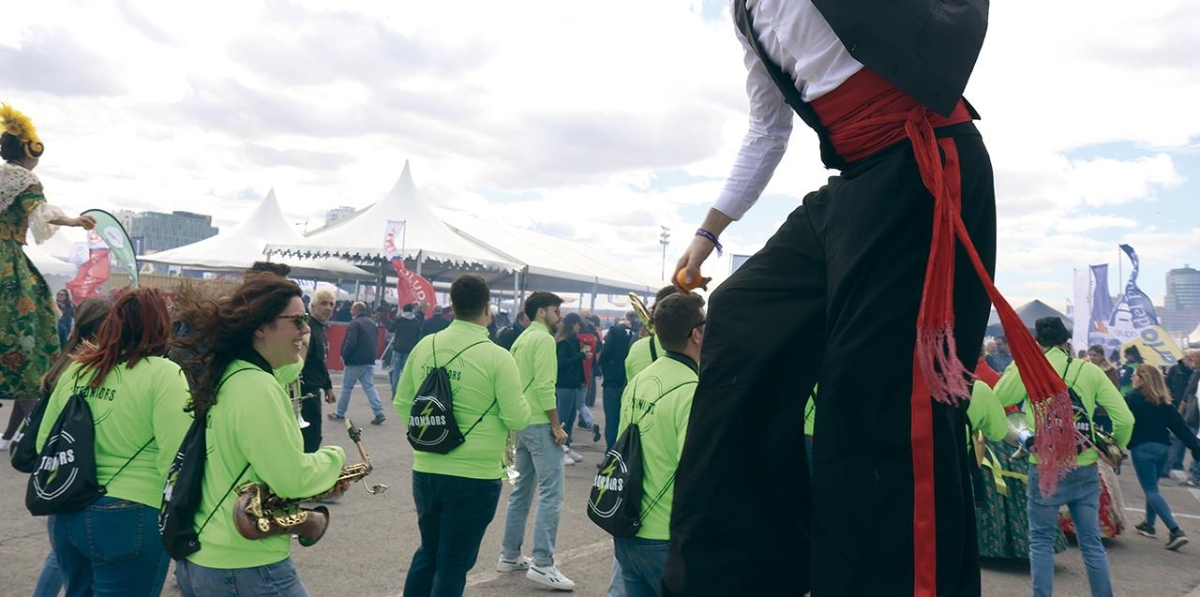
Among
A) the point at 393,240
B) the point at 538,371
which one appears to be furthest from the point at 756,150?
the point at 393,240

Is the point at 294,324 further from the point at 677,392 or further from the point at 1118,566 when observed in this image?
the point at 1118,566

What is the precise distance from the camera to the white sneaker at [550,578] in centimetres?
588

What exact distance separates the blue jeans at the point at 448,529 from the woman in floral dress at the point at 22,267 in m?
2.79

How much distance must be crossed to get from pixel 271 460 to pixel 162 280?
24104 millimetres

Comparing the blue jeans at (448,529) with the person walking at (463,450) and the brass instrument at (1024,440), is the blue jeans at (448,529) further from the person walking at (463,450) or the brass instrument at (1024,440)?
the brass instrument at (1024,440)

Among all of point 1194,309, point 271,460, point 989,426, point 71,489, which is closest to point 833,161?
point 271,460

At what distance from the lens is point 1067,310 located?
34.8 m

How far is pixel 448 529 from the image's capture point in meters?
4.75

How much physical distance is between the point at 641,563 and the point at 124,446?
2.32m

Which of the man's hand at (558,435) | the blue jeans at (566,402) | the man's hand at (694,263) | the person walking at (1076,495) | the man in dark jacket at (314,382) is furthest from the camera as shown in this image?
the blue jeans at (566,402)

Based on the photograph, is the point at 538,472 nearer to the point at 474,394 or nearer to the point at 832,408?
the point at 474,394

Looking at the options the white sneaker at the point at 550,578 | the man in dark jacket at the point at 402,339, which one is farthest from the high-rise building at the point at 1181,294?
the white sneaker at the point at 550,578

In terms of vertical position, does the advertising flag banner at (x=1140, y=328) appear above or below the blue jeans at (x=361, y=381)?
above

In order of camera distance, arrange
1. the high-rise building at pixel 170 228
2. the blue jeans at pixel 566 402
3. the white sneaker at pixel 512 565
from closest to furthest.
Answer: the white sneaker at pixel 512 565, the blue jeans at pixel 566 402, the high-rise building at pixel 170 228
